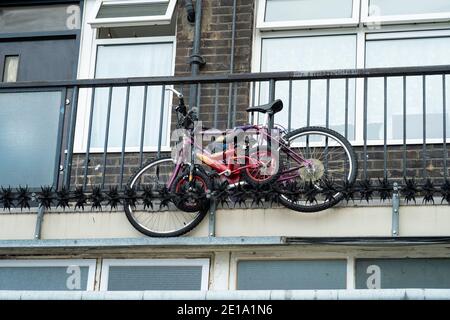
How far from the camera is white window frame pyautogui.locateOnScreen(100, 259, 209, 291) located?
35.2 ft

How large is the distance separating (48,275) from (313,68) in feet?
10.2

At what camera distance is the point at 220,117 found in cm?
1214

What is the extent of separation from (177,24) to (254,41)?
78 centimetres

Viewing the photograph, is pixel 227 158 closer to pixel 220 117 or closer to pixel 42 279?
pixel 220 117

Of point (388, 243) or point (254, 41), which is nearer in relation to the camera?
point (388, 243)

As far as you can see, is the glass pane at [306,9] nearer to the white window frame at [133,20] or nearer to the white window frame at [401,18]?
the white window frame at [401,18]

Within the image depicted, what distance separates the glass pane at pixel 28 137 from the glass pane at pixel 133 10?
1.63 meters

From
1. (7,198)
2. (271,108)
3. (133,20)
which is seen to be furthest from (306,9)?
(7,198)

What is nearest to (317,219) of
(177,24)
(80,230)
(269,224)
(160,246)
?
(269,224)

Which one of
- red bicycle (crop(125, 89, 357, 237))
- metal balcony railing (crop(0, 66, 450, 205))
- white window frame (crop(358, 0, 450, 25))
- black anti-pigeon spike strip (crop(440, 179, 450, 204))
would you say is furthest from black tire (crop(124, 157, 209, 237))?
white window frame (crop(358, 0, 450, 25))

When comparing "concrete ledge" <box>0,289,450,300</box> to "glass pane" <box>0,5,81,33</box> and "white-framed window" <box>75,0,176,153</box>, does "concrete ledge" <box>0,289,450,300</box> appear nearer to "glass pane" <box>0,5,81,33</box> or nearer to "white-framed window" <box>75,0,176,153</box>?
"white-framed window" <box>75,0,176,153</box>

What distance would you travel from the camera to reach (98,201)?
35.5 ft

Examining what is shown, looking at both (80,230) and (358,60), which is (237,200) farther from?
(358,60)

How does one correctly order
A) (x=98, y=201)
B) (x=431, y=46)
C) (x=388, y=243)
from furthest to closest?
(x=431, y=46)
(x=98, y=201)
(x=388, y=243)
